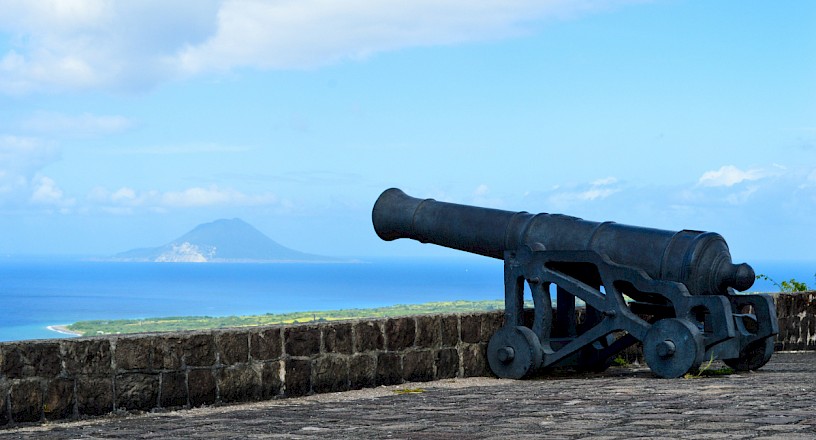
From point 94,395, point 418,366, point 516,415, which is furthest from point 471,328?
point 94,395

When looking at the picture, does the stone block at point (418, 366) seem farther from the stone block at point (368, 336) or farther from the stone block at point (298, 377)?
the stone block at point (298, 377)

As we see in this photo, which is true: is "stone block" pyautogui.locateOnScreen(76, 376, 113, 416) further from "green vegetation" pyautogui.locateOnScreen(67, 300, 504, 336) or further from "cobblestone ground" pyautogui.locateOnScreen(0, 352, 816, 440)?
"green vegetation" pyautogui.locateOnScreen(67, 300, 504, 336)

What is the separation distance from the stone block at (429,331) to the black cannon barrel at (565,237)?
3.19 ft

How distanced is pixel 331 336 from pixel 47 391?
225 centimetres

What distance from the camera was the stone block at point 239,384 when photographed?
8031mm

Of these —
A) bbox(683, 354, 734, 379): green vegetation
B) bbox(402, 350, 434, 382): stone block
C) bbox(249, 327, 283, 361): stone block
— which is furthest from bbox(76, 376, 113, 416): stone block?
bbox(683, 354, 734, 379): green vegetation

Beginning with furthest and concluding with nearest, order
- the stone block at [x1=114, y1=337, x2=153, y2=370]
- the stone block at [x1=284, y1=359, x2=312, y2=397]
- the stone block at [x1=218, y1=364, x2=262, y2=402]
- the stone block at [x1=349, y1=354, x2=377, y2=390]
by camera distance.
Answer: the stone block at [x1=349, y1=354, x2=377, y2=390] < the stone block at [x1=284, y1=359, x2=312, y2=397] < the stone block at [x1=218, y1=364, x2=262, y2=402] < the stone block at [x1=114, y1=337, x2=153, y2=370]

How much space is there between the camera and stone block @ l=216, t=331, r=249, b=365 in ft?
26.4

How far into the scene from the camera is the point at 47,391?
7.16 m

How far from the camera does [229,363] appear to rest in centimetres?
808

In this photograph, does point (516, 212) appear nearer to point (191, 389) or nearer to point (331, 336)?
point (331, 336)

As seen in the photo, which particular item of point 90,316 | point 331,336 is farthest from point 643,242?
point 90,316

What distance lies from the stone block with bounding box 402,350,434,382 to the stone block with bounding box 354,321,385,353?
0.28 meters

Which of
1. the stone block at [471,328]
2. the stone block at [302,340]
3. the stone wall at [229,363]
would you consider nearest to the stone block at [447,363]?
the stone wall at [229,363]
